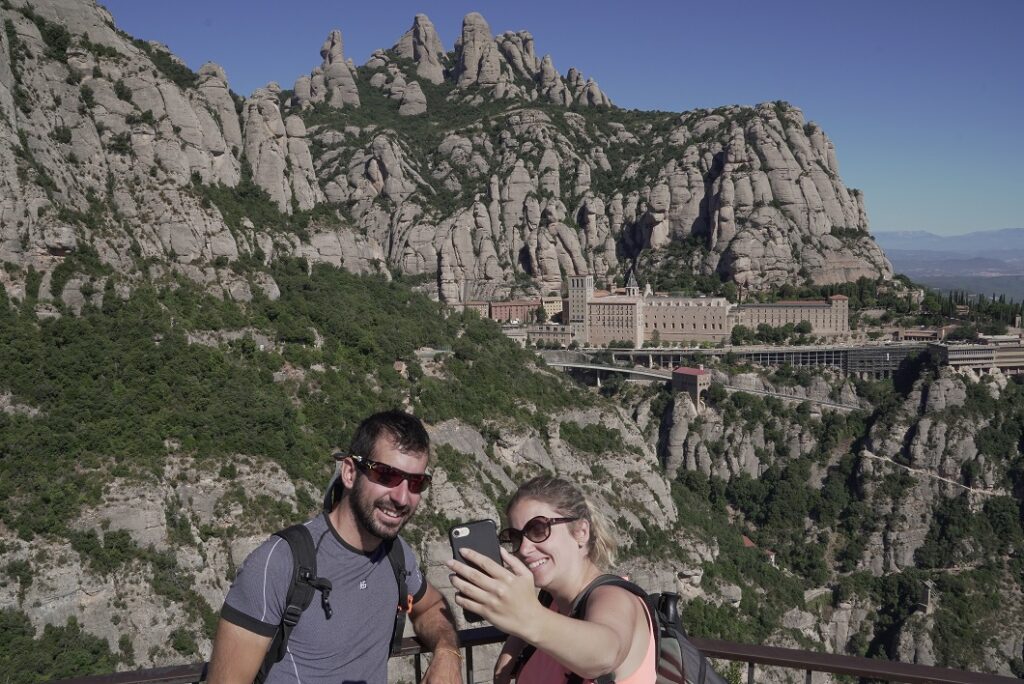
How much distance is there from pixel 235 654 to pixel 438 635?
4.63 feet

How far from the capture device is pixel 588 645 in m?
3.82

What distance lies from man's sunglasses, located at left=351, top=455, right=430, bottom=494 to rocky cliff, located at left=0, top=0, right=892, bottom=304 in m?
36.8

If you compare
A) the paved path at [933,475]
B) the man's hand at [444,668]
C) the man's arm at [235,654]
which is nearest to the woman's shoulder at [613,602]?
the man's hand at [444,668]

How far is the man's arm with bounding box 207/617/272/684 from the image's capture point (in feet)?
16.2

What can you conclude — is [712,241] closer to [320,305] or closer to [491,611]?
[320,305]

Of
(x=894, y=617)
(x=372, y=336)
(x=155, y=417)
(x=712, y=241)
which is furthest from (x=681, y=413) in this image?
(x=155, y=417)

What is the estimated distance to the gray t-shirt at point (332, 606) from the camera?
4.96 metres

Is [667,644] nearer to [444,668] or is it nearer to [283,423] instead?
[444,668]

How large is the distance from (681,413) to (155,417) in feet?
178

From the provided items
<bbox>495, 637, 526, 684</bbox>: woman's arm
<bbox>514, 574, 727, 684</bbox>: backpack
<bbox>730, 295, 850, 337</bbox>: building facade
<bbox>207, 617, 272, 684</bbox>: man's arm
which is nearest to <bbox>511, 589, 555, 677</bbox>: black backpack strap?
<bbox>495, 637, 526, 684</bbox>: woman's arm

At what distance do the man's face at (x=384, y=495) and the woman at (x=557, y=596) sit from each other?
2.47 ft

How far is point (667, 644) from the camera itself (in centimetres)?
433

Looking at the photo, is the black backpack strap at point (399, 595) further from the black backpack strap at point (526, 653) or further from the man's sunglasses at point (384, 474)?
the black backpack strap at point (526, 653)

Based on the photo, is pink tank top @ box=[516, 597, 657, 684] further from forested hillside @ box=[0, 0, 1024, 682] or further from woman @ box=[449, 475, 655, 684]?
forested hillside @ box=[0, 0, 1024, 682]
